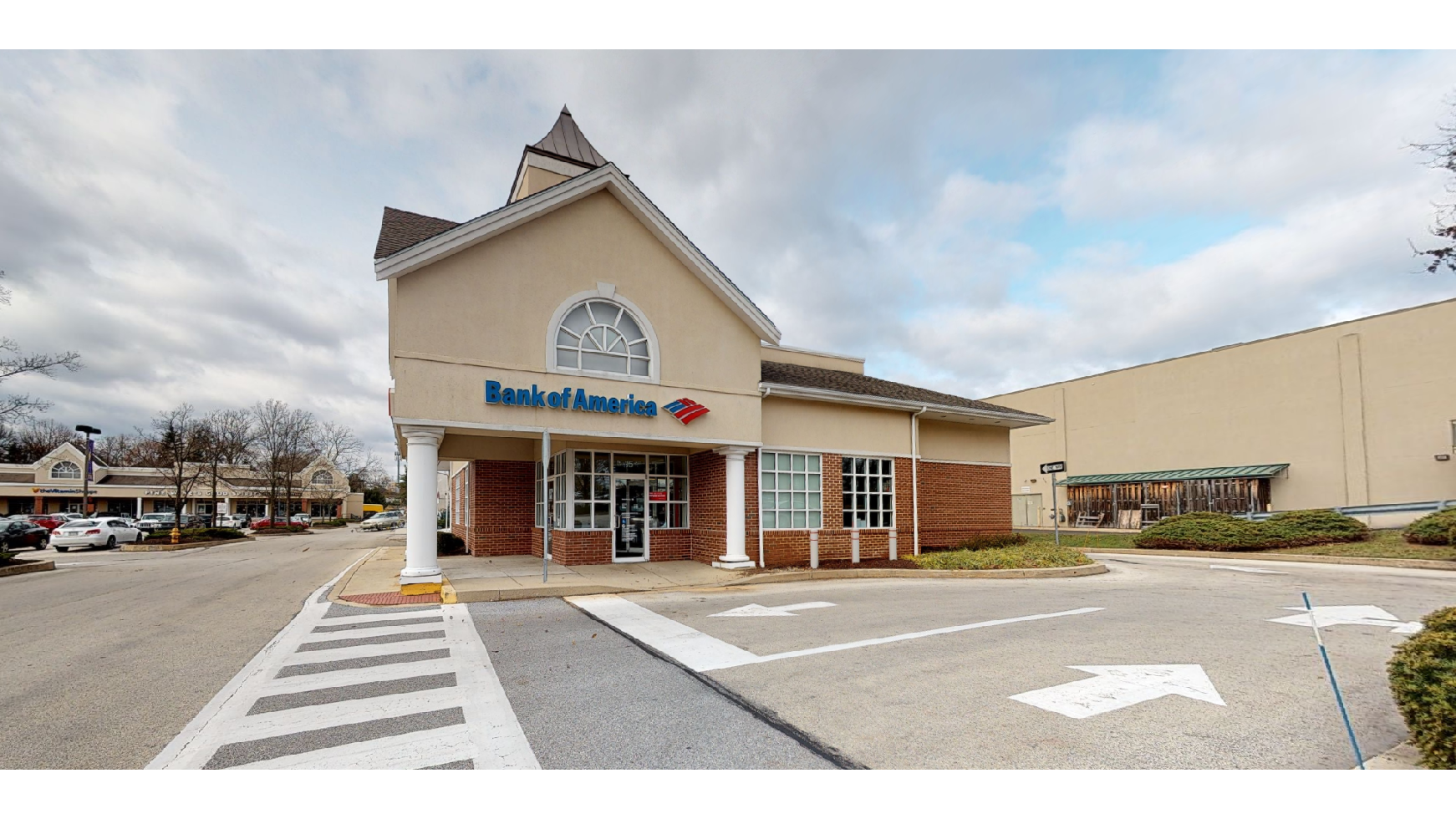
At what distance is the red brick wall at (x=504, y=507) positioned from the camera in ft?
63.1

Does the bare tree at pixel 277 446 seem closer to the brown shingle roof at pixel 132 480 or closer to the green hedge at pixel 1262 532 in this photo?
the brown shingle roof at pixel 132 480

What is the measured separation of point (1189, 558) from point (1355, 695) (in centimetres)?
1656

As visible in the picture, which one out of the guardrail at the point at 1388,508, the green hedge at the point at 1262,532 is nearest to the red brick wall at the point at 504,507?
the green hedge at the point at 1262,532

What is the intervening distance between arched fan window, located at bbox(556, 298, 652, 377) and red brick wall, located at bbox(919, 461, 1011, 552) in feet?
26.0

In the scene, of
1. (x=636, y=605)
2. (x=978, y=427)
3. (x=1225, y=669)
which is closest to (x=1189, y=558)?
(x=978, y=427)

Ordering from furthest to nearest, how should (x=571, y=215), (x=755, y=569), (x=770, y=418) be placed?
(x=770, y=418) → (x=755, y=569) → (x=571, y=215)

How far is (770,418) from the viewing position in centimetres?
1645

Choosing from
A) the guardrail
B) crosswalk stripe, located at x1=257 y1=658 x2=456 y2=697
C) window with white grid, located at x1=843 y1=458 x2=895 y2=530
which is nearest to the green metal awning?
the guardrail

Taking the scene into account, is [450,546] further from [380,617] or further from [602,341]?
[380,617]

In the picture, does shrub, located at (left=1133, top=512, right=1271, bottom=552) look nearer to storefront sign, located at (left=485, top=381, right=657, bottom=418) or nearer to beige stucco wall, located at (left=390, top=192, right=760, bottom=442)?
beige stucco wall, located at (left=390, top=192, right=760, bottom=442)

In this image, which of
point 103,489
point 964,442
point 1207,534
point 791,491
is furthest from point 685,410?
point 103,489

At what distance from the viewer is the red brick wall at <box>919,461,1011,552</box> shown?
61.8 ft

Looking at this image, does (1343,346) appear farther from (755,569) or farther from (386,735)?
(386,735)

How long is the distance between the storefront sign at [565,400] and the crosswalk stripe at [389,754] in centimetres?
Result: 834
